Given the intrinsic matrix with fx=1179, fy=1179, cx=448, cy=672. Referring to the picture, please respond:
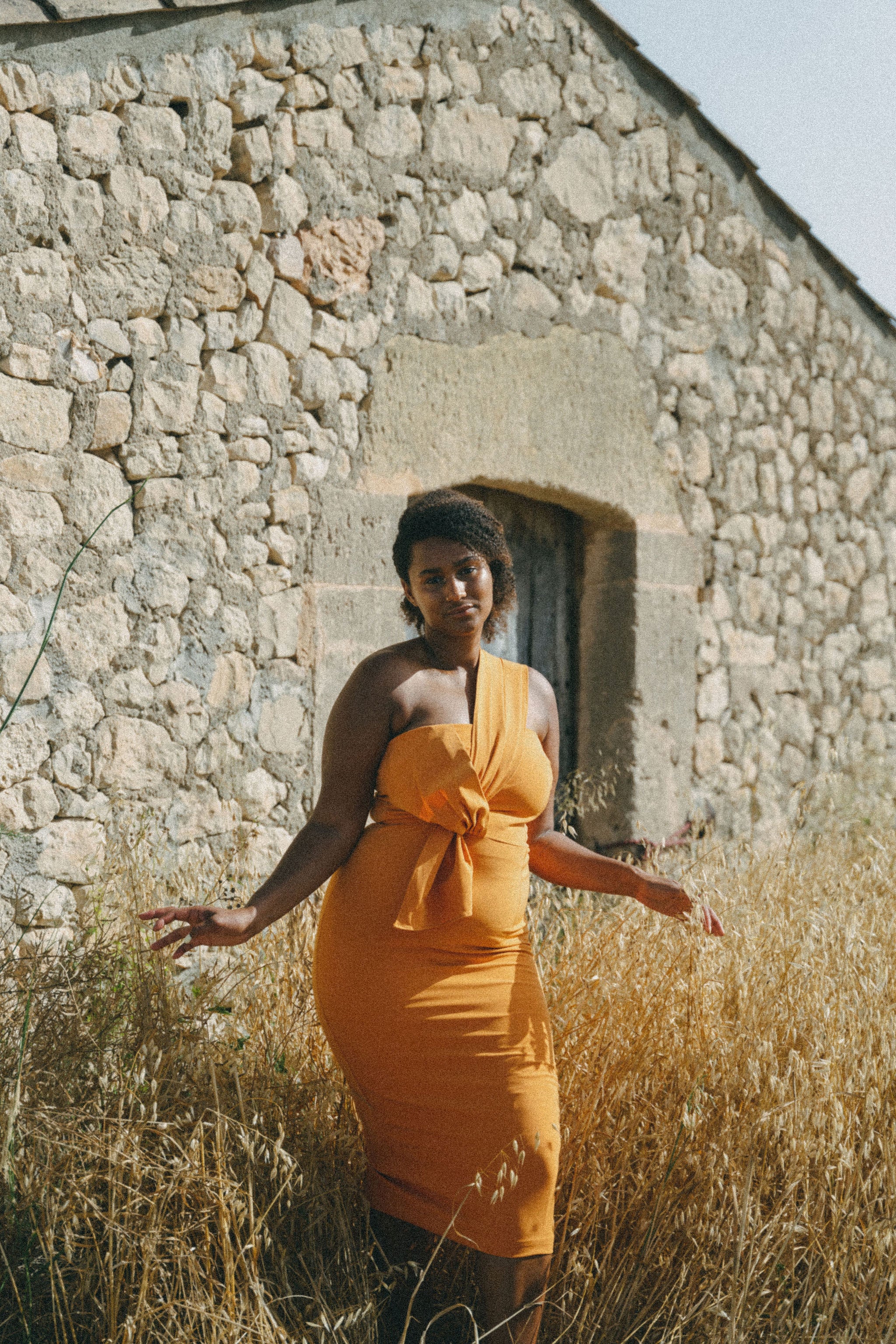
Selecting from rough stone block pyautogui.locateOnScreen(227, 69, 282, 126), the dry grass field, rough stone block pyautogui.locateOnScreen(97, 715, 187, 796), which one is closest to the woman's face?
the dry grass field

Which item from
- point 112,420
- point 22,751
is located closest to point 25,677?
point 22,751

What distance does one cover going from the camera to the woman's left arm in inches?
90.3

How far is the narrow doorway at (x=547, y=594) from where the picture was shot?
192 inches

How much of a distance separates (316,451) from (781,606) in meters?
2.79

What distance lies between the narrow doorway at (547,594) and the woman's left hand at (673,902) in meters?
2.48

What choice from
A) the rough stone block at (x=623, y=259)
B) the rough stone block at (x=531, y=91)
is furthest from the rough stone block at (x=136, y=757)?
the rough stone block at (x=531, y=91)

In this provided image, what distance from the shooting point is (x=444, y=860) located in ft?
6.82

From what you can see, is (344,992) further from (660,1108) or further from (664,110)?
(664,110)

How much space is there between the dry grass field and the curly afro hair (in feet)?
3.08

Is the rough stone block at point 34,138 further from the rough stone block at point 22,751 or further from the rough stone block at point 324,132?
the rough stone block at point 22,751

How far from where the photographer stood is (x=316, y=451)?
3924 mm

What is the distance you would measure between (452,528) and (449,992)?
0.84 m

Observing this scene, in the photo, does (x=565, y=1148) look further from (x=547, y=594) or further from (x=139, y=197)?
(x=547, y=594)

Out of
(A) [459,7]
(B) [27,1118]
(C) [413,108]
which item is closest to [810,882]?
(B) [27,1118]
